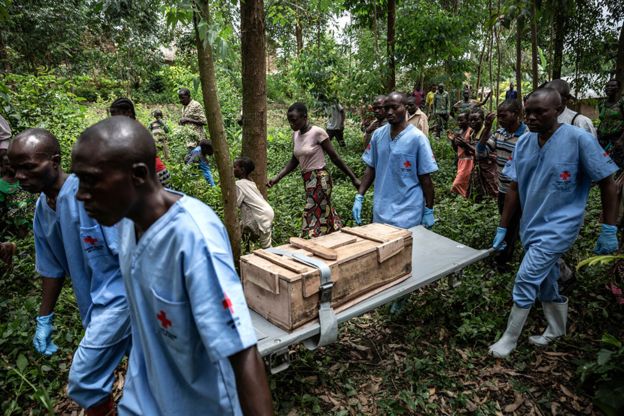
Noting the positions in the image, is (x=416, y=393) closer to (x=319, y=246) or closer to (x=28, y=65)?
(x=319, y=246)

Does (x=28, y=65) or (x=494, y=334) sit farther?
(x=28, y=65)

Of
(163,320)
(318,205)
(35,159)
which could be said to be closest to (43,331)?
(35,159)

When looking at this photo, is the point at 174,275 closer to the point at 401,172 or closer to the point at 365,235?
the point at 365,235

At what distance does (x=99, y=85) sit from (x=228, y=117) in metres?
9.15

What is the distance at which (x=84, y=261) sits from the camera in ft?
7.27

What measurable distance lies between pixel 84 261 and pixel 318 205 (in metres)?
3.44

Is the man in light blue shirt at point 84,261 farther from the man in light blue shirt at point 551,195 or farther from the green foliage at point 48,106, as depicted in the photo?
the green foliage at point 48,106

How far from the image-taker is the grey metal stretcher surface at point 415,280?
93.7 inches

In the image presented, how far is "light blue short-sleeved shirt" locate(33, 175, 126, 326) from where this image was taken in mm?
2107

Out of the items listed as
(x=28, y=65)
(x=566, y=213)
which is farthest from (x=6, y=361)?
(x=28, y=65)

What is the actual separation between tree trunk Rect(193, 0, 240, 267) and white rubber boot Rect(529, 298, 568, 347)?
2507 millimetres

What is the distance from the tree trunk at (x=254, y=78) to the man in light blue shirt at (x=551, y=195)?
228cm

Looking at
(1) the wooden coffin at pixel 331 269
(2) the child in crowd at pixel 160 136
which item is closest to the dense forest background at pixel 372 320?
(1) the wooden coffin at pixel 331 269

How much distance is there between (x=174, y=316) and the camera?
4.38ft
